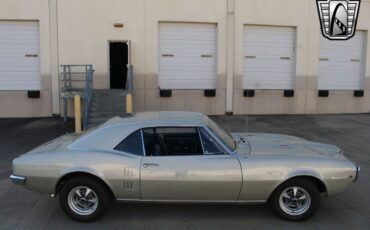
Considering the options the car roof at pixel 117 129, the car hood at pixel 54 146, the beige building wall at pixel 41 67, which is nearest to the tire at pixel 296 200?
the car roof at pixel 117 129

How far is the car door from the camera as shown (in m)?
4.86

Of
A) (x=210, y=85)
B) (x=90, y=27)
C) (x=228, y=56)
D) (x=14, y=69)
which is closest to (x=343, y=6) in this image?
(x=228, y=56)

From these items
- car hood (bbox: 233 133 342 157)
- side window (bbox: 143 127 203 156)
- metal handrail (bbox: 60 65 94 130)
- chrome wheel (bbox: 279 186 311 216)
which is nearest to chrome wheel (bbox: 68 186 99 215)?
side window (bbox: 143 127 203 156)

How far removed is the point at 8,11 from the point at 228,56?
8592 millimetres

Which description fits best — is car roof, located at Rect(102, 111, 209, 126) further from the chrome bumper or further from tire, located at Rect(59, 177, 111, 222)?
the chrome bumper

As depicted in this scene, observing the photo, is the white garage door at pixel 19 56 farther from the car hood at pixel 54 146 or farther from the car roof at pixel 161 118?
the car roof at pixel 161 118

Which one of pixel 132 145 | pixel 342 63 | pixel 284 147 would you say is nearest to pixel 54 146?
pixel 132 145

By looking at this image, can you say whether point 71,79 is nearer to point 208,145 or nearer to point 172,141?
point 172,141

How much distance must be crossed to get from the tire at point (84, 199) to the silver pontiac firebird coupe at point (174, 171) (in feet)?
0.04

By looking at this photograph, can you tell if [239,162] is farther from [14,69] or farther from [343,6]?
[343,6]

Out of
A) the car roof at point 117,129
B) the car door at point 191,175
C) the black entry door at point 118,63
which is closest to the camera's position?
the car door at point 191,175

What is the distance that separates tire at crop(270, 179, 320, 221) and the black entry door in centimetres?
1186

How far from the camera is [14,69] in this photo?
15.1 meters

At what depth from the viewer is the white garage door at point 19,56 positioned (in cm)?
1488
